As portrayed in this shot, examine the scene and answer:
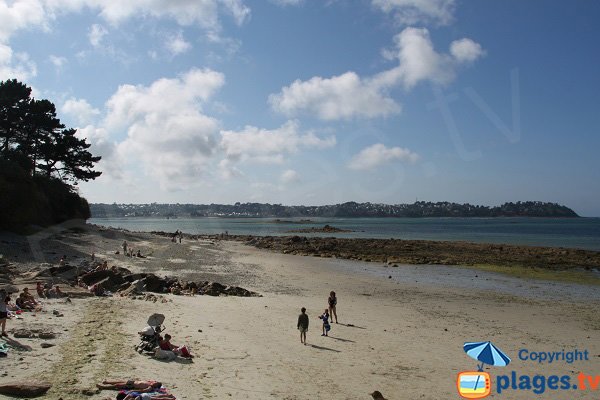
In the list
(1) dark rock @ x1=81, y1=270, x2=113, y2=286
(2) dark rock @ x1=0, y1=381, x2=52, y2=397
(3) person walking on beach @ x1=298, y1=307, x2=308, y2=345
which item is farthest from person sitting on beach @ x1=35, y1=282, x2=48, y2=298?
(3) person walking on beach @ x1=298, y1=307, x2=308, y2=345

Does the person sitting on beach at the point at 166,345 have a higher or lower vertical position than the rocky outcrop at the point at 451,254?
higher

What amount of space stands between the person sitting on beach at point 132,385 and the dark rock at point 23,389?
3.05 feet

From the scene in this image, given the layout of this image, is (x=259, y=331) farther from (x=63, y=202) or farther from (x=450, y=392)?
(x=63, y=202)

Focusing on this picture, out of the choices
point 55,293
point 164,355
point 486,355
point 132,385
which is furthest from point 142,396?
point 55,293

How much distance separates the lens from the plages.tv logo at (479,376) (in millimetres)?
9812

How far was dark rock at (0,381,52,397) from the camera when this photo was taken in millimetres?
7250

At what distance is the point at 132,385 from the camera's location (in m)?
7.83

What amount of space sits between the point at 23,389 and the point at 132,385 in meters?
1.80

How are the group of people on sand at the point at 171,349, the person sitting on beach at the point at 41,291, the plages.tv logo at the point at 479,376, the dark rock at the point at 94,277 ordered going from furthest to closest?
the dark rock at the point at 94,277 → the person sitting on beach at the point at 41,291 → the group of people on sand at the point at 171,349 → the plages.tv logo at the point at 479,376

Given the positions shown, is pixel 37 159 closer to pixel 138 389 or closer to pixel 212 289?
pixel 212 289

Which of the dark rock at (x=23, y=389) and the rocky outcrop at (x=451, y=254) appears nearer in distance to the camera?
the dark rock at (x=23, y=389)

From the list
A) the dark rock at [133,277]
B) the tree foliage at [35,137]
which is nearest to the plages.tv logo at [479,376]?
the dark rock at [133,277]

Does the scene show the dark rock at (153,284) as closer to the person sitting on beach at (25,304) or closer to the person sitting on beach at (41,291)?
the person sitting on beach at (41,291)

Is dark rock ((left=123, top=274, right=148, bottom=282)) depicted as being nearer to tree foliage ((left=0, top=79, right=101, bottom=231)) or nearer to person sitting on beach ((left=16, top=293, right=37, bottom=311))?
person sitting on beach ((left=16, top=293, right=37, bottom=311))
